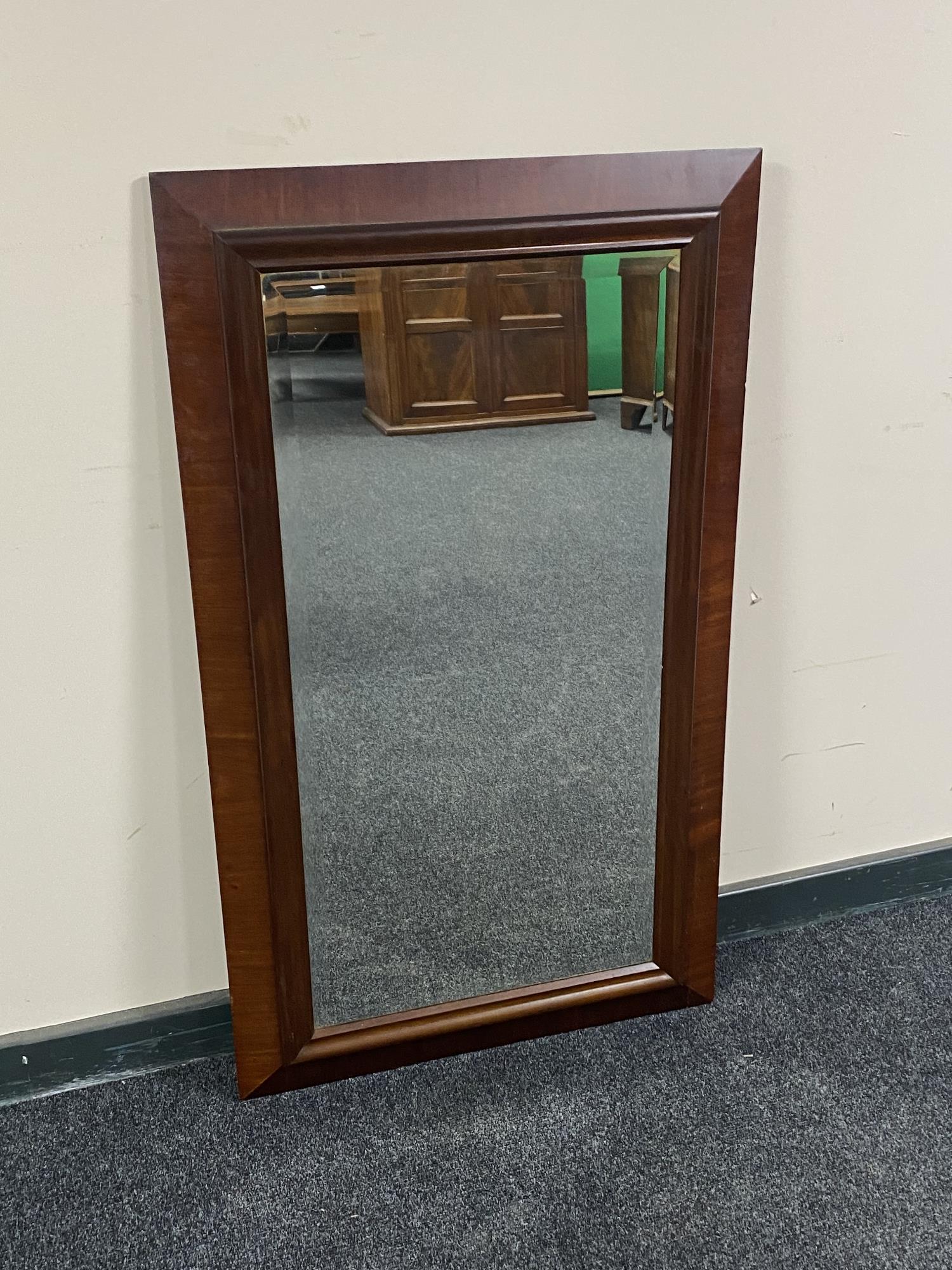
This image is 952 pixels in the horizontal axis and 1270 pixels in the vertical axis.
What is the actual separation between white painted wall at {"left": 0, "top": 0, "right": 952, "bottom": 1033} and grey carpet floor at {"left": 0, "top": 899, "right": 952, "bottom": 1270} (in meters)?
0.18

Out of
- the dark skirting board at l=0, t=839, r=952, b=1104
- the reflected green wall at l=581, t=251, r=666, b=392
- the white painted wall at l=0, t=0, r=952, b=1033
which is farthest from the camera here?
the dark skirting board at l=0, t=839, r=952, b=1104

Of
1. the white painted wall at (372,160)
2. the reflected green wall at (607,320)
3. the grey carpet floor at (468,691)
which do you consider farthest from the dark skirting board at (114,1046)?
the reflected green wall at (607,320)

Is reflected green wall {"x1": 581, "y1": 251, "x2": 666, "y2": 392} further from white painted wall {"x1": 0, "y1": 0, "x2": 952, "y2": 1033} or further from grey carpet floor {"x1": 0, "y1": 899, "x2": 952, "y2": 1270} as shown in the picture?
grey carpet floor {"x1": 0, "y1": 899, "x2": 952, "y2": 1270}

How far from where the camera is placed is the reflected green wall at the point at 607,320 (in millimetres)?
1129

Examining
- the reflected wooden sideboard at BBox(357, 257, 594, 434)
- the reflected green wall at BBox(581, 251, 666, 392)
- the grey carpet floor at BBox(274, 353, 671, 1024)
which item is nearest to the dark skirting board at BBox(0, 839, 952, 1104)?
the grey carpet floor at BBox(274, 353, 671, 1024)

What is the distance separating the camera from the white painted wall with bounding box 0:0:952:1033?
102 centimetres

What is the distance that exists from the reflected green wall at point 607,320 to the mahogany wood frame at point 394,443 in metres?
0.02

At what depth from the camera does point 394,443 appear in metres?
1.14

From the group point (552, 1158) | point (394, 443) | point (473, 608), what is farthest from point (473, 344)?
point (552, 1158)

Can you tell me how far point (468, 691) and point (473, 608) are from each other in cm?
10

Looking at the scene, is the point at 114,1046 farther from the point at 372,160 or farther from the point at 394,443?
the point at 372,160

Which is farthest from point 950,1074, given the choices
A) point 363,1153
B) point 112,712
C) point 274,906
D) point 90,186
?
point 90,186

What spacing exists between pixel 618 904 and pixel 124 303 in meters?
0.87

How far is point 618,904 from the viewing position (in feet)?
4.55
